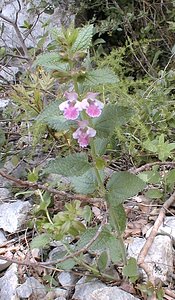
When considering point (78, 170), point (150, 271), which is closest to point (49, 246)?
point (150, 271)

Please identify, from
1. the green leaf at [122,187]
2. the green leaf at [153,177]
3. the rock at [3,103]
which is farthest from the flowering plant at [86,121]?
the rock at [3,103]

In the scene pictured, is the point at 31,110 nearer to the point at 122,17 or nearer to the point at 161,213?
the point at 161,213

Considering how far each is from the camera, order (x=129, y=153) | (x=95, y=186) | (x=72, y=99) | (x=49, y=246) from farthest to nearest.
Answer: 1. (x=129, y=153)
2. (x=49, y=246)
3. (x=95, y=186)
4. (x=72, y=99)

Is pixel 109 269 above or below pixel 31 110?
below

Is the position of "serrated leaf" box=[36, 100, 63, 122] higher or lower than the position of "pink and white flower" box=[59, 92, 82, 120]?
lower

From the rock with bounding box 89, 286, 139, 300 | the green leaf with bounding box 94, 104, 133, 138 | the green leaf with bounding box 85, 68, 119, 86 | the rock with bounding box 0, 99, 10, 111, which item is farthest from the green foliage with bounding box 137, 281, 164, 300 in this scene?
the rock with bounding box 0, 99, 10, 111

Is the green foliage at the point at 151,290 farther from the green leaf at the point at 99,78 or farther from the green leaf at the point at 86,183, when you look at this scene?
the green leaf at the point at 99,78

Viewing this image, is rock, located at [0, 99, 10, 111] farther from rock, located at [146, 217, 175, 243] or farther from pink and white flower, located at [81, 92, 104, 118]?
pink and white flower, located at [81, 92, 104, 118]

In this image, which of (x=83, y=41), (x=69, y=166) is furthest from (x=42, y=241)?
(x=83, y=41)
